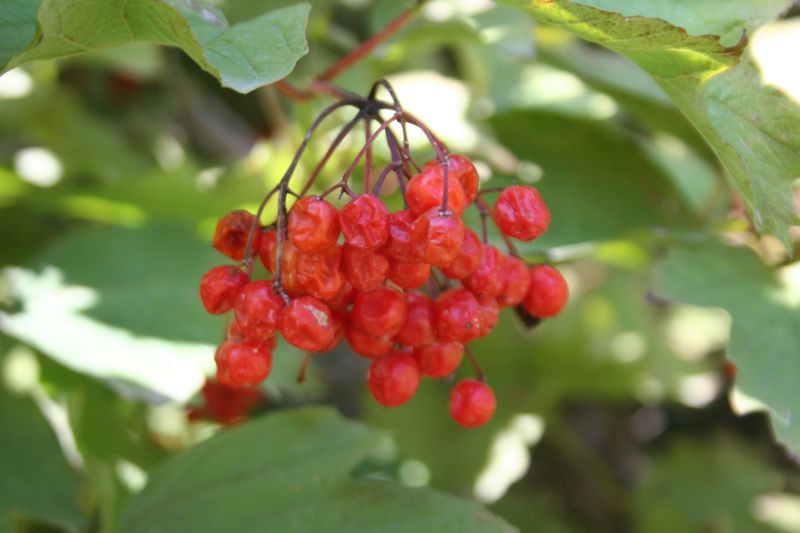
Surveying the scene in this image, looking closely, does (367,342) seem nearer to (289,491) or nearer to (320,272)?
(320,272)

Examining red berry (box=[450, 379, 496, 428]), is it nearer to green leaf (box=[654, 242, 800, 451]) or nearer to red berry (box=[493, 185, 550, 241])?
red berry (box=[493, 185, 550, 241])

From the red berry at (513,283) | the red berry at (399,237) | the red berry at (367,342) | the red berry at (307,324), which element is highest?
the red berry at (399,237)

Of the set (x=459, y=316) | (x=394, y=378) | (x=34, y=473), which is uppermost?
(x=459, y=316)

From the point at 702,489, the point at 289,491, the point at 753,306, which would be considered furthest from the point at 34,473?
the point at 702,489

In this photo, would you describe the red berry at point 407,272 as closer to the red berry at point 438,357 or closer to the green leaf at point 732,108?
the red berry at point 438,357

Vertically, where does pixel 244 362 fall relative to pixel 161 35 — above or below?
below

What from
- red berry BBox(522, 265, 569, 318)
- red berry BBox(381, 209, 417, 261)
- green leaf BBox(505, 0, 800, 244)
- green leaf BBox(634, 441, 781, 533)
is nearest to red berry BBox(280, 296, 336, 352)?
red berry BBox(381, 209, 417, 261)

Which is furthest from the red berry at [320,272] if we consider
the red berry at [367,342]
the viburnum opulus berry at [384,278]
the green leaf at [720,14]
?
the green leaf at [720,14]

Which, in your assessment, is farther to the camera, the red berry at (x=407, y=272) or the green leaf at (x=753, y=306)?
the green leaf at (x=753, y=306)
